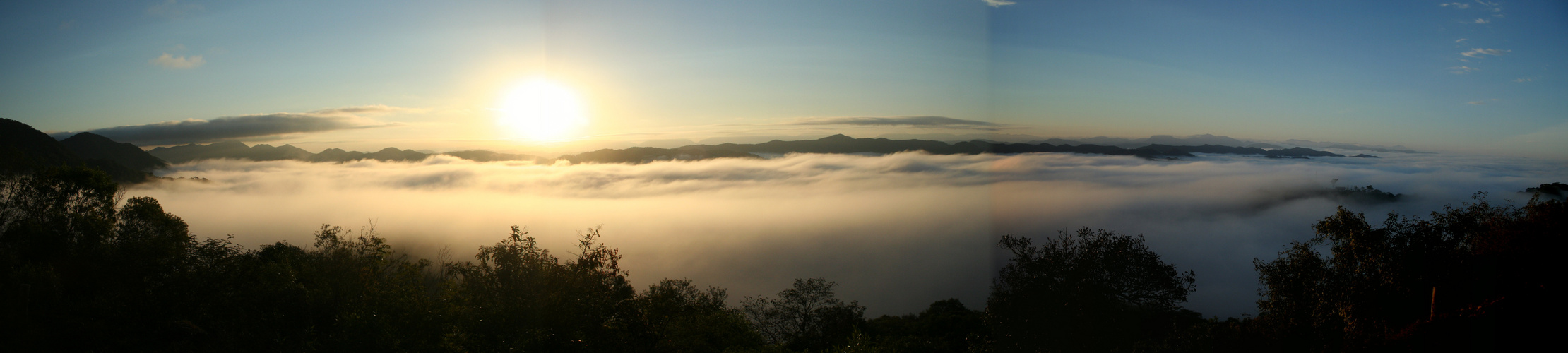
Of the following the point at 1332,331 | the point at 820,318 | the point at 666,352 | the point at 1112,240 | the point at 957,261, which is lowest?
the point at 957,261

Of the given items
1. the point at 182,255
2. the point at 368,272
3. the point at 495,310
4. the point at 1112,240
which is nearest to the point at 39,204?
the point at 182,255

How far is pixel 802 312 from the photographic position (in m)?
45.9

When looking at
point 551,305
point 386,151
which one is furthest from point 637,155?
point 551,305

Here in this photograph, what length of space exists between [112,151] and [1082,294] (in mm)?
176163

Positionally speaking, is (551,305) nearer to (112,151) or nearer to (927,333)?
(927,333)

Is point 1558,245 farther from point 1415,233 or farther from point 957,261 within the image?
point 957,261

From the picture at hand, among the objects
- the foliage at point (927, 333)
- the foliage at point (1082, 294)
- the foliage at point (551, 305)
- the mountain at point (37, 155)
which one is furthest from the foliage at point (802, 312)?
the mountain at point (37, 155)

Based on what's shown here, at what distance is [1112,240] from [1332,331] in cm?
589

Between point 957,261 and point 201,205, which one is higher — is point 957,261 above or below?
below

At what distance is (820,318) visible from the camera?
1767 inches

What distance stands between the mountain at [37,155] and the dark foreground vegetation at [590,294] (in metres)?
1.76

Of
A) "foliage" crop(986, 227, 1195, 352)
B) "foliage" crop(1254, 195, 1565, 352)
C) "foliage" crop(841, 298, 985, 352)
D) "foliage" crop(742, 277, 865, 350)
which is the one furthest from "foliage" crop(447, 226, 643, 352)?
"foliage" crop(742, 277, 865, 350)

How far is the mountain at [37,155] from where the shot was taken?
25609 mm

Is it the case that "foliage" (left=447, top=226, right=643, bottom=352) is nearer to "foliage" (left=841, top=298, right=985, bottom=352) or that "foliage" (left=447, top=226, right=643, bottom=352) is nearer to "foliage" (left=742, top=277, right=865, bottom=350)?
"foliage" (left=841, top=298, right=985, bottom=352)
